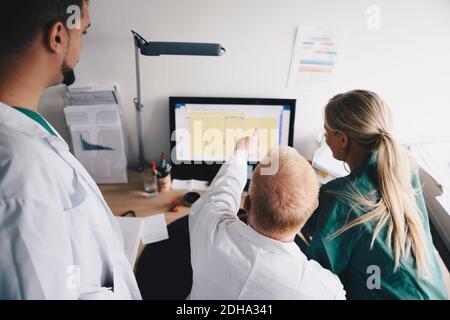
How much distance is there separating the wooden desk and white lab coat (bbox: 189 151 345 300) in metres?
0.47

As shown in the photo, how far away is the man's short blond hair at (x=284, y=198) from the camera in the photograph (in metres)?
0.77

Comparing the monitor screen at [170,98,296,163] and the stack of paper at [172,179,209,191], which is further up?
the monitor screen at [170,98,296,163]

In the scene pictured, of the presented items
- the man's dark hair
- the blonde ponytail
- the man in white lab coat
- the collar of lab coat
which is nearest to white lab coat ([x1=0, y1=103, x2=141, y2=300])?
the man in white lab coat

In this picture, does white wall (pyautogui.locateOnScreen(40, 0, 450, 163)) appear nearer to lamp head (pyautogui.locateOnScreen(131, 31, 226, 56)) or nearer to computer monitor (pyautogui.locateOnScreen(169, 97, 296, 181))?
computer monitor (pyautogui.locateOnScreen(169, 97, 296, 181))

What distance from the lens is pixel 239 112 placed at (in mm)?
1437

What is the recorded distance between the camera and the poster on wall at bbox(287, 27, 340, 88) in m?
1.31

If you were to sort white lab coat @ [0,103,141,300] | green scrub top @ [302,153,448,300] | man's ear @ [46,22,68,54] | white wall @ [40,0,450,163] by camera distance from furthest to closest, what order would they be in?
white wall @ [40,0,450,163] < green scrub top @ [302,153,448,300] < man's ear @ [46,22,68,54] < white lab coat @ [0,103,141,300]

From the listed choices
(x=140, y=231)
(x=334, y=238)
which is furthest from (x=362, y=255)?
(x=140, y=231)

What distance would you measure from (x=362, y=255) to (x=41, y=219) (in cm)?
89

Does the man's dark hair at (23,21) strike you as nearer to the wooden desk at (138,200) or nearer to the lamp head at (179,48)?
the lamp head at (179,48)

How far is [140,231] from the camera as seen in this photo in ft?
3.84

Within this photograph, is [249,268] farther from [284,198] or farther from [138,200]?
[138,200]
